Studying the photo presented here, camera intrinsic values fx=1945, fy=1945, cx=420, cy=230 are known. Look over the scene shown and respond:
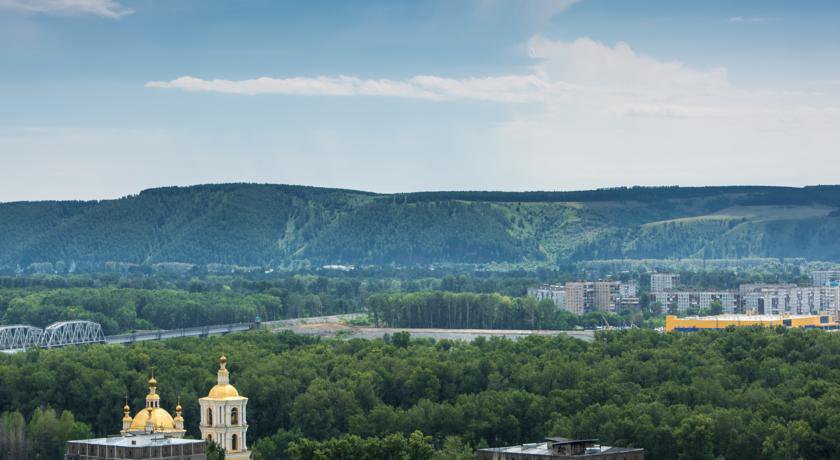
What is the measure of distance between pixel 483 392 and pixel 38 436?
1245 inches

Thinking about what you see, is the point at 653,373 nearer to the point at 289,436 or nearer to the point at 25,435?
the point at 289,436

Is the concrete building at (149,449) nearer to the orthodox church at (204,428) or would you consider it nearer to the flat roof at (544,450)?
the orthodox church at (204,428)

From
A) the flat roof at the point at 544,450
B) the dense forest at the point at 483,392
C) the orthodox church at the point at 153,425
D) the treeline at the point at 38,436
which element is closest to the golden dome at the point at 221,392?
the orthodox church at the point at 153,425

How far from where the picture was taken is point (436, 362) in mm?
149500

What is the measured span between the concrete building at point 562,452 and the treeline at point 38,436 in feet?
106

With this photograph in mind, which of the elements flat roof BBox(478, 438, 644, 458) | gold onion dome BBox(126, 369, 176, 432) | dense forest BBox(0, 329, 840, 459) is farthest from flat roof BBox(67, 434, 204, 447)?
flat roof BBox(478, 438, 644, 458)

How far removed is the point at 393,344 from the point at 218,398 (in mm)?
73600

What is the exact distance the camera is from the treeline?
122m

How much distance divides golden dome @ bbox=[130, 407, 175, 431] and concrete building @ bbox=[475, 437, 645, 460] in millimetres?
18638

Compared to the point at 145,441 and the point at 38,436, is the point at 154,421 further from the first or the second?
the point at 38,436

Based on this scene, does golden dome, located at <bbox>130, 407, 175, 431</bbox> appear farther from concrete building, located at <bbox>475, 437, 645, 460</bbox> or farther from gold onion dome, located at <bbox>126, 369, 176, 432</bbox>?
concrete building, located at <bbox>475, 437, 645, 460</bbox>

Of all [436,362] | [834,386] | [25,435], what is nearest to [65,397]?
[25,435]

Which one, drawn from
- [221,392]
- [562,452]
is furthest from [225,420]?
[562,452]

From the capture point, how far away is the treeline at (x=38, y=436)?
4786 inches
